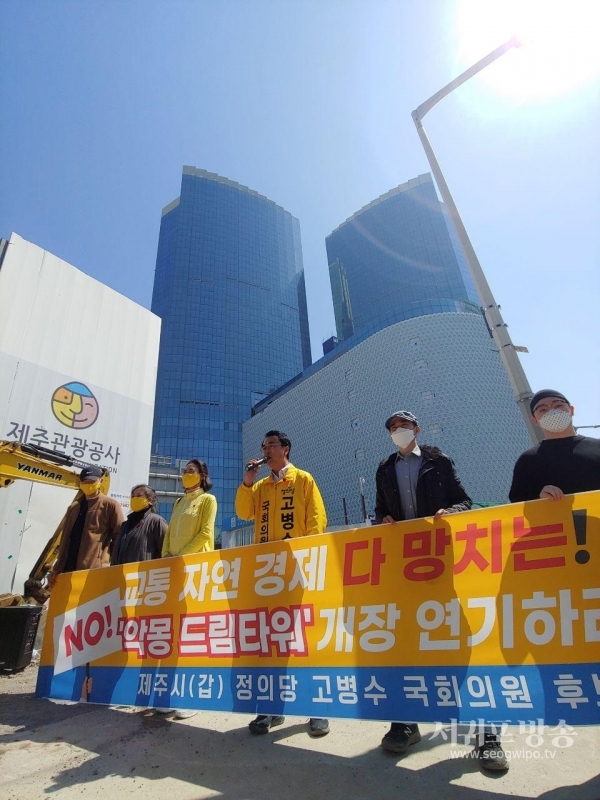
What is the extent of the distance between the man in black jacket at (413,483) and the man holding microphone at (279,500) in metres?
0.51

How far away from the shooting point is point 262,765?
2.07m

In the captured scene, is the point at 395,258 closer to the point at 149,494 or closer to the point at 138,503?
the point at 149,494

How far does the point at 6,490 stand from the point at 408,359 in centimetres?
4611

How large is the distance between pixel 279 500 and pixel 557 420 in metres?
2.00

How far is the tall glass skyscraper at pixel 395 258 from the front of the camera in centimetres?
6981

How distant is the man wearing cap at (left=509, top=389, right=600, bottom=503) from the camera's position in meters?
2.23

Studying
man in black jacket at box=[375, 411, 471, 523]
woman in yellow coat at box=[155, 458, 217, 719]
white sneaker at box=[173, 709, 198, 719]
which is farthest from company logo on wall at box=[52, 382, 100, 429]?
man in black jacket at box=[375, 411, 471, 523]

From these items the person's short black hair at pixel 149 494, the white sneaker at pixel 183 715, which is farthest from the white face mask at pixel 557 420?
the person's short black hair at pixel 149 494

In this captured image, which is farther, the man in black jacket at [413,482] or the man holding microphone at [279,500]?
the man holding microphone at [279,500]

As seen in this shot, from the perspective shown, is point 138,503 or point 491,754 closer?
point 491,754

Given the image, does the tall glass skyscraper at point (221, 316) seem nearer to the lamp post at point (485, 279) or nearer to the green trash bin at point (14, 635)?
the green trash bin at point (14, 635)

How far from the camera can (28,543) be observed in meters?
8.18

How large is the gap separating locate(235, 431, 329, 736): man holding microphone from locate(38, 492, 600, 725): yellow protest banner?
1.17 feet

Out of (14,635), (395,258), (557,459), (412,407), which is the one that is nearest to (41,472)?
(14,635)
